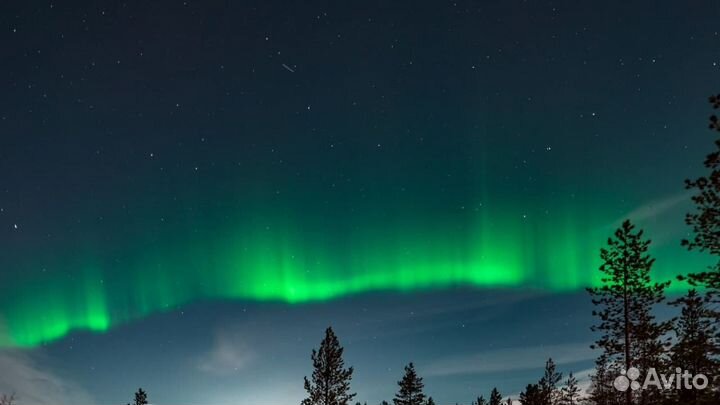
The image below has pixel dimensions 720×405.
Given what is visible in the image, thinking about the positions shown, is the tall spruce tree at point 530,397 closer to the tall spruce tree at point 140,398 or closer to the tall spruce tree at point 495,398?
the tall spruce tree at point 495,398

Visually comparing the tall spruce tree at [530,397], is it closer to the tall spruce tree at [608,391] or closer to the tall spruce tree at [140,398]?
the tall spruce tree at [608,391]

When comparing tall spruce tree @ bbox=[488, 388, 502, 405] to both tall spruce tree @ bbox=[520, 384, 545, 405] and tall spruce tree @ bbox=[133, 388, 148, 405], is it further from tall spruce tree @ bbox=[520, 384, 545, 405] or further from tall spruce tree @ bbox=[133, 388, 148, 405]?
tall spruce tree @ bbox=[133, 388, 148, 405]

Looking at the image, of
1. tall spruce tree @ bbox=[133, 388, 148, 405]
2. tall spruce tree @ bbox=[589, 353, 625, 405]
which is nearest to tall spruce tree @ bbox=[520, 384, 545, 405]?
tall spruce tree @ bbox=[589, 353, 625, 405]

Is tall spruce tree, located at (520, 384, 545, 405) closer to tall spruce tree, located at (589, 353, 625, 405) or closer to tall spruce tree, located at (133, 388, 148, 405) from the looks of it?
tall spruce tree, located at (589, 353, 625, 405)

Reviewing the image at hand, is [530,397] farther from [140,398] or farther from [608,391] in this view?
[140,398]

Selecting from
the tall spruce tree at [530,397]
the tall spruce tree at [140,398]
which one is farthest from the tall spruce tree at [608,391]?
the tall spruce tree at [140,398]

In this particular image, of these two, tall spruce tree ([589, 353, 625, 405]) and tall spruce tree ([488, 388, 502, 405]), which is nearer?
tall spruce tree ([589, 353, 625, 405])

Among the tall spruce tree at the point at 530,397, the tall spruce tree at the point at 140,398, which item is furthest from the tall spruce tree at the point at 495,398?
the tall spruce tree at the point at 140,398

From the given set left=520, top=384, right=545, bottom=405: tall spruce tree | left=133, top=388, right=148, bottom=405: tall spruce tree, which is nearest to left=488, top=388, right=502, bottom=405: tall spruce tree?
left=520, top=384, right=545, bottom=405: tall spruce tree

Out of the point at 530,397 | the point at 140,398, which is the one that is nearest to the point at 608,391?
the point at 530,397

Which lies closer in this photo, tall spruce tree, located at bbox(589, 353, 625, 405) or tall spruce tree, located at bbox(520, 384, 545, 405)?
tall spruce tree, located at bbox(589, 353, 625, 405)

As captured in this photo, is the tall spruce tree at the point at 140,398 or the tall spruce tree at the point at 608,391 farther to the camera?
the tall spruce tree at the point at 140,398

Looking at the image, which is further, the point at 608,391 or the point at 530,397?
the point at 530,397

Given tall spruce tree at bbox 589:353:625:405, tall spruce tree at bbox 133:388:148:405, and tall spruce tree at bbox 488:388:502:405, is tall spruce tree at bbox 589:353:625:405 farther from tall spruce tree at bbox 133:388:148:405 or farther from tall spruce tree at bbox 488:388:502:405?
tall spruce tree at bbox 133:388:148:405
